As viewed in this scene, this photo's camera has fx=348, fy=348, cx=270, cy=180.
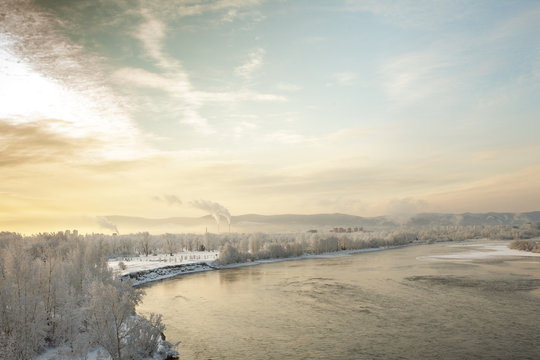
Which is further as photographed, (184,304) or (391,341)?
(184,304)

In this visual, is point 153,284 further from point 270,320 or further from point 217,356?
point 217,356

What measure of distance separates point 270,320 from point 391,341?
1164 centimetres

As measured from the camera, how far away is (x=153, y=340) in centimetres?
2198

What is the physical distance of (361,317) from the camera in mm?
32062

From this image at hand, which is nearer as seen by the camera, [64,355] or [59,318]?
[64,355]

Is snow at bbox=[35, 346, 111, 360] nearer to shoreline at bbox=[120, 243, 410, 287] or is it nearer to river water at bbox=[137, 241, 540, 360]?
river water at bbox=[137, 241, 540, 360]

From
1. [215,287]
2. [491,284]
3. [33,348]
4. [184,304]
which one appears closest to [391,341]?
[33,348]

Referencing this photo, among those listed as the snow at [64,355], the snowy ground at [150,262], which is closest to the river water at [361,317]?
the snow at [64,355]

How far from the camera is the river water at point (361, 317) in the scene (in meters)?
24.2

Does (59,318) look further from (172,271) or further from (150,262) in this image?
(150,262)

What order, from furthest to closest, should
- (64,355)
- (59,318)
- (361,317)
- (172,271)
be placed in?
(172,271) < (361,317) < (59,318) < (64,355)

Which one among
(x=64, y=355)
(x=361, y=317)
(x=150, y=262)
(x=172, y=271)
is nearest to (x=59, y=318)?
(x=64, y=355)

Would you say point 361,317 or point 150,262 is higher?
point 150,262

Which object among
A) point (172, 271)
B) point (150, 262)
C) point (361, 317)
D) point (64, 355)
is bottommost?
point (361, 317)
